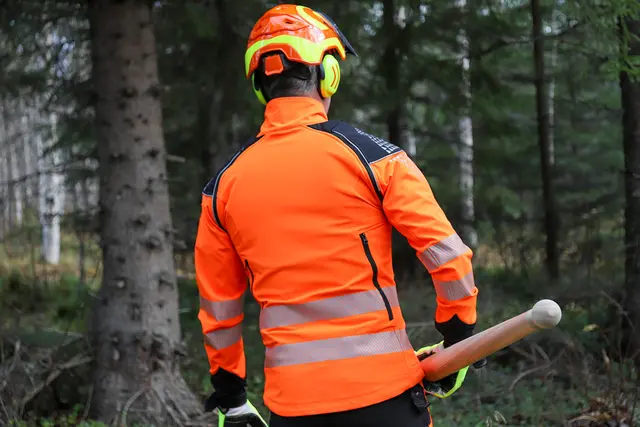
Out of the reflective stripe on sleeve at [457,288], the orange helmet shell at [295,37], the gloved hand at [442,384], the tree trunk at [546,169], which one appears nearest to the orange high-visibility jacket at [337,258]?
the reflective stripe on sleeve at [457,288]

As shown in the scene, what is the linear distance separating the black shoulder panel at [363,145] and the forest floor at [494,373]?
2938mm

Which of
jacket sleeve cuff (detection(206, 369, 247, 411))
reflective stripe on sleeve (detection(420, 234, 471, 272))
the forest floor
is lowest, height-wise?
the forest floor

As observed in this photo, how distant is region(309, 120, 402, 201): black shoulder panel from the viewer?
7.73ft

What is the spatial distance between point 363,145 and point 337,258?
14.9 inches

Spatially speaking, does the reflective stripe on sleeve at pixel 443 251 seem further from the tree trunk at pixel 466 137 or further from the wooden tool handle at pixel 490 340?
the tree trunk at pixel 466 137

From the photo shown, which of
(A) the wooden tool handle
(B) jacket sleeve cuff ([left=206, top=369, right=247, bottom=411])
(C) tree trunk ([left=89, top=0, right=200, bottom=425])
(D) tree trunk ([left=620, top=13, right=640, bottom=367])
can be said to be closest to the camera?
(A) the wooden tool handle

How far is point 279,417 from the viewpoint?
248cm

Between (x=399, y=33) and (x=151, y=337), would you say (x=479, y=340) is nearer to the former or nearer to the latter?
(x=151, y=337)

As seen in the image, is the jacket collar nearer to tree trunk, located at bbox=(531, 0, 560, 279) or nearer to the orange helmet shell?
the orange helmet shell

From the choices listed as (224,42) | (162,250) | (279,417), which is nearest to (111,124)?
(162,250)

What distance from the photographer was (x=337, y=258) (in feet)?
7.72

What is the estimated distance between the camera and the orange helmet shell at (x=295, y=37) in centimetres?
252

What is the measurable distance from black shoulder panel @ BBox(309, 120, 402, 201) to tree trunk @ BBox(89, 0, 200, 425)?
3.35 metres

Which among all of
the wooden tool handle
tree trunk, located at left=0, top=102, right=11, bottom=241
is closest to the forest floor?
tree trunk, located at left=0, top=102, right=11, bottom=241
